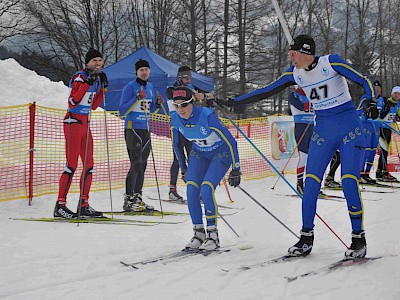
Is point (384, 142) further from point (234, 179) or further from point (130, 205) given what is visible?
point (234, 179)

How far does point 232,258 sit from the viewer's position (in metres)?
3.85

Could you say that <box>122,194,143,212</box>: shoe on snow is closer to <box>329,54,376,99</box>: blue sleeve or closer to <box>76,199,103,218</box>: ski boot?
<box>76,199,103,218</box>: ski boot

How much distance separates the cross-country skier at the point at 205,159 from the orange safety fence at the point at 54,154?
2.08 m

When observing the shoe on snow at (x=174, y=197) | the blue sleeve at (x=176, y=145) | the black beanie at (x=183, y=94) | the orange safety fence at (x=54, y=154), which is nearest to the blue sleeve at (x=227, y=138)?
the black beanie at (x=183, y=94)

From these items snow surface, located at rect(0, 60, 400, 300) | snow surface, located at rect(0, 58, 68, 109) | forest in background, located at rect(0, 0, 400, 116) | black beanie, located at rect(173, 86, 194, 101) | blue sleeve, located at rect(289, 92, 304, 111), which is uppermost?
forest in background, located at rect(0, 0, 400, 116)

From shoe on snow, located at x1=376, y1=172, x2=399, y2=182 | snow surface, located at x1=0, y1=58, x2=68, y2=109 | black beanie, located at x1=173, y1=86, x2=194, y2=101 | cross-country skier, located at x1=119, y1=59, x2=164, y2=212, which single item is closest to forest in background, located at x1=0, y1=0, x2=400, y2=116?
snow surface, located at x1=0, y1=58, x2=68, y2=109

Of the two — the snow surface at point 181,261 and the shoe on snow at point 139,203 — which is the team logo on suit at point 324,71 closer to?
the snow surface at point 181,261

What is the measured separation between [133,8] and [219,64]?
5549mm

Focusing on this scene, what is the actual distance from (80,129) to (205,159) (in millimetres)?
2047

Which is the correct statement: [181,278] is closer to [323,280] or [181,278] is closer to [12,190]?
[323,280]

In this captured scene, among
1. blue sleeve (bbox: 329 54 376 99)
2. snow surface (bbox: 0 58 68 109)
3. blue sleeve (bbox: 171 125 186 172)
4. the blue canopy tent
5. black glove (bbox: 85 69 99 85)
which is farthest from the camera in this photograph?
the blue canopy tent

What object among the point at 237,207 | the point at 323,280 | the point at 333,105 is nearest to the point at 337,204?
the point at 237,207

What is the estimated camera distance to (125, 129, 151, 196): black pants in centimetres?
633

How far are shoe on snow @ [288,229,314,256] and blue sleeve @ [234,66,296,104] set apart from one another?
130cm
